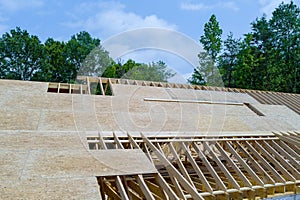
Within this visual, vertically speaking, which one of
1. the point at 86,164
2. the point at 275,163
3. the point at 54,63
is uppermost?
the point at 54,63

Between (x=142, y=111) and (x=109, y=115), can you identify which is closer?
(x=109, y=115)

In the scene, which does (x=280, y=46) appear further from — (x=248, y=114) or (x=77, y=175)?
(x=77, y=175)

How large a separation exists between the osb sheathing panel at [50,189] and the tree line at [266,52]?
2093cm

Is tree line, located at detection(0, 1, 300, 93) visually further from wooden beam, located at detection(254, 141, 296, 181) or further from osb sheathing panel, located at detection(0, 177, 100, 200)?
osb sheathing panel, located at detection(0, 177, 100, 200)

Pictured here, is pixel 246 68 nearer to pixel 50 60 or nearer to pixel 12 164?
pixel 50 60

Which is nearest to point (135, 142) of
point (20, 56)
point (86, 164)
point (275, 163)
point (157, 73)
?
point (86, 164)

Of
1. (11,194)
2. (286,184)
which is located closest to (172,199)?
(11,194)

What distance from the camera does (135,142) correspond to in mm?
4484

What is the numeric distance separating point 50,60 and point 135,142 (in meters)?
23.1

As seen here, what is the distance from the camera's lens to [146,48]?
19.7 ft

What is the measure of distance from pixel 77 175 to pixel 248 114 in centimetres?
590

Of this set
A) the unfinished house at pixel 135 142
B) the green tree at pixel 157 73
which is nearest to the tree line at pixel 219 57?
the green tree at pixel 157 73

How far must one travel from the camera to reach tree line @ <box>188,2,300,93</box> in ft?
80.3

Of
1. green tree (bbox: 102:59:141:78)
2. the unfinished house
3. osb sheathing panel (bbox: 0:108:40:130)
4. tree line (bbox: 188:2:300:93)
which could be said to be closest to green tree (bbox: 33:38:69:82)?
green tree (bbox: 102:59:141:78)
